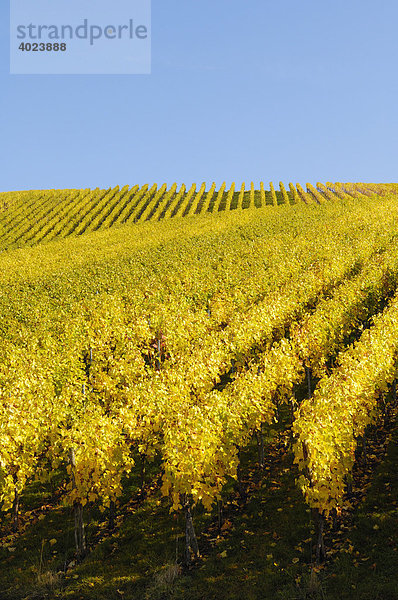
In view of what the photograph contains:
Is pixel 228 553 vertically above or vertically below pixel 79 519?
below

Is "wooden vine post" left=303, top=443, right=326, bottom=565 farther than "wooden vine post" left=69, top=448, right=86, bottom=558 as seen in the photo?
No

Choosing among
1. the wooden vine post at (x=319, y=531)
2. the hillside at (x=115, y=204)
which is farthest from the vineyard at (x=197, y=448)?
the hillside at (x=115, y=204)

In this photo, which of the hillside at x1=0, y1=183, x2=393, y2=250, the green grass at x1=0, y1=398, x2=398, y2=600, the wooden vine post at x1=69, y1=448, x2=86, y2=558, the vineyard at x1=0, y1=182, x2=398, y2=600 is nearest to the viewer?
the green grass at x1=0, y1=398, x2=398, y2=600

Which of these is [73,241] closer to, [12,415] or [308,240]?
[308,240]

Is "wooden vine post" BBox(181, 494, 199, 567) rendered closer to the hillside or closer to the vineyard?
the vineyard

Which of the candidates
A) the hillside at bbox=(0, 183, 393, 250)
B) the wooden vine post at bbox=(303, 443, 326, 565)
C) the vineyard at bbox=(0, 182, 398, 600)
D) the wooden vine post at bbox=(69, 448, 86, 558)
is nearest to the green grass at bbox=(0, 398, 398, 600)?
the vineyard at bbox=(0, 182, 398, 600)

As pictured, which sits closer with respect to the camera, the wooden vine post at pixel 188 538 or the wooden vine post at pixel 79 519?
the wooden vine post at pixel 188 538

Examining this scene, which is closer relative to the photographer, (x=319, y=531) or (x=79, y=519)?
(x=319, y=531)

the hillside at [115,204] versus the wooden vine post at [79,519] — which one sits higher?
the hillside at [115,204]

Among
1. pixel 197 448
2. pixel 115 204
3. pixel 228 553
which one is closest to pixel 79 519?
pixel 197 448

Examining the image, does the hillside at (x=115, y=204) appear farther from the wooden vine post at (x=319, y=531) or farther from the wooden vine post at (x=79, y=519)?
the wooden vine post at (x=319, y=531)

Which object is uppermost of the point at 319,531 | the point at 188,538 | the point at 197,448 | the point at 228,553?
the point at 197,448

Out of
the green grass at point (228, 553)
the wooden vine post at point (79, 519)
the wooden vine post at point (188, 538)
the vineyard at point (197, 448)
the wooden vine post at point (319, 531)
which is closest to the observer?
the green grass at point (228, 553)

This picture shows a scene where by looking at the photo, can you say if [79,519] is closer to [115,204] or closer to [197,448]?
[197,448]
